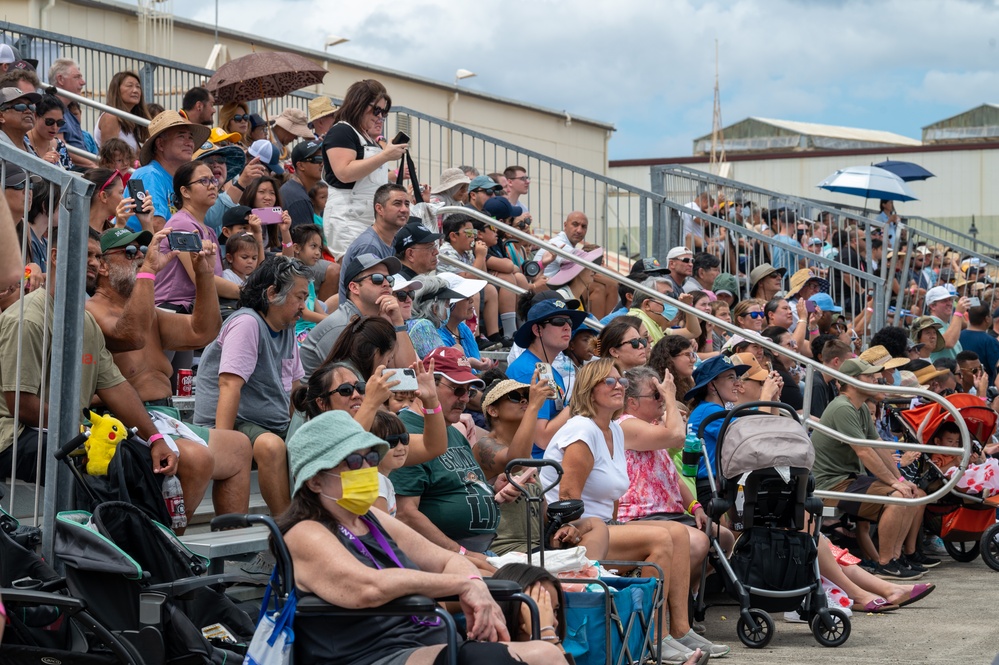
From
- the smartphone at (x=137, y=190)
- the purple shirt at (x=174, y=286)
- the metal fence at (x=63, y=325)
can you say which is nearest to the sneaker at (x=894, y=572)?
the purple shirt at (x=174, y=286)

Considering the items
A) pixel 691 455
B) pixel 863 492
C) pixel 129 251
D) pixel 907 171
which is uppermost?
pixel 907 171

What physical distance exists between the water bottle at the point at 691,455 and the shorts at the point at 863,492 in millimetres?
1852

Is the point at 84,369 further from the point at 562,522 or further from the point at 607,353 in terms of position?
the point at 607,353

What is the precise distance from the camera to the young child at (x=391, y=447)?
18.7 feet

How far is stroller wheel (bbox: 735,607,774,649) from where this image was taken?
7.48 m

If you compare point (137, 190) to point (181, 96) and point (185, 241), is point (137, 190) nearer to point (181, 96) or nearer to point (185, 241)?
point (185, 241)

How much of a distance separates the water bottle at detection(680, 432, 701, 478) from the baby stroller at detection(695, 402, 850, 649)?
49cm

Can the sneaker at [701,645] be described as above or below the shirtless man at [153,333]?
below

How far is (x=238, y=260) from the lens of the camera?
8672 millimetres

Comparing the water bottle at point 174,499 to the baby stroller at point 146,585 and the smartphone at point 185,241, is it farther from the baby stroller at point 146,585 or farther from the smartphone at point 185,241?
the smartphone at point 185,241

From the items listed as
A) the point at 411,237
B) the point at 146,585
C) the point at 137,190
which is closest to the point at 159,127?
the point at 137,190

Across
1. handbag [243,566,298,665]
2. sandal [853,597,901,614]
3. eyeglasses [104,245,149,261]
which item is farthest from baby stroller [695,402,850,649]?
handbag [243,566,298,665]

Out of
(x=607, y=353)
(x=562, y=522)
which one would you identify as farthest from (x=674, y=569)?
(x=607, y=353)

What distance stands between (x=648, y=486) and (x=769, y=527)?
747mm
